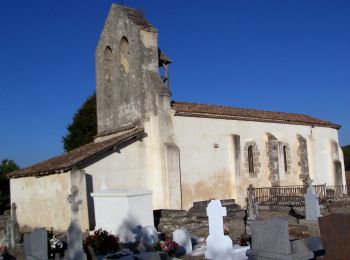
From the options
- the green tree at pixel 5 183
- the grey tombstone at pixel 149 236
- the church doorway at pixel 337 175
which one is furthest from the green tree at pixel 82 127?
the grey tombstone at pixel 149 236

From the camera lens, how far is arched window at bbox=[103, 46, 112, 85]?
950 inches

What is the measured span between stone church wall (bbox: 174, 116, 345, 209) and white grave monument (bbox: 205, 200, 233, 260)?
9.26 m

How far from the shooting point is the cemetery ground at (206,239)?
8.21 m

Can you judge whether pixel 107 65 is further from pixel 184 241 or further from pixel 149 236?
pixel 184 241

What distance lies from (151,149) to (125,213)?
22.7 ft

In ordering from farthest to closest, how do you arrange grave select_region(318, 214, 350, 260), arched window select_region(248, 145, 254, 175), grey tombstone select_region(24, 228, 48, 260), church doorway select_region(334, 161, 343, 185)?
church doorway select_region(334, 161, 343, 185)
arched window select_region(248, 145, 254, 175)
grey tombstone select_region(24, 228, 48, 260)
grave select_region(318, 214, 350, 260)

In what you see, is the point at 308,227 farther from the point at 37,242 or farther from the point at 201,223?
the point at 37,242

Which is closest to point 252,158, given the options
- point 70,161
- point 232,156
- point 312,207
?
point 232,156

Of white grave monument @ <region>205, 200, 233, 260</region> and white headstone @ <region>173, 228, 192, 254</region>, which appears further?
white headstone @ <region>173, 228, 192, 254</region>

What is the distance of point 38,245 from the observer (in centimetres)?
1088

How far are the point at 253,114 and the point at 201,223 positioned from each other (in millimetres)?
10210

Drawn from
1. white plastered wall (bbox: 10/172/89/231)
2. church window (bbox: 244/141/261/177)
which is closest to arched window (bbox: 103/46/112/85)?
white plastered wall (bbox: 10/172/89/231)

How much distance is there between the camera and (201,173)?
21.4 metres

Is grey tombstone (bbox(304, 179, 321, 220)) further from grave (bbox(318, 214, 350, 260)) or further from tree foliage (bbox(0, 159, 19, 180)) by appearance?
tree foliage (bbox(0, 159, 19, 180))
